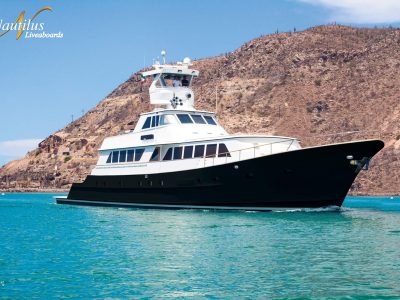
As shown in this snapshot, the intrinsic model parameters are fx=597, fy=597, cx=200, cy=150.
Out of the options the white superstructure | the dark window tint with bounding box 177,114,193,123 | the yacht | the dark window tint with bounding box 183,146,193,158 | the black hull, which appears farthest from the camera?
the dark window tint with bounding box 177,114,193,123

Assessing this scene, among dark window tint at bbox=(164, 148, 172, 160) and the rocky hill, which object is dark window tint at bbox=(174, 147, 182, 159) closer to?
dark window tint at bbox=(164, 148, 172, 160)

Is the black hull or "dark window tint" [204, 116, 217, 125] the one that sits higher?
"dark window tint" [204, 116, 217, 125]

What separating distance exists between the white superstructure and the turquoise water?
501 centimetres

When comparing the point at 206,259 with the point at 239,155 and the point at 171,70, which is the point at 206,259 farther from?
the point at 171,70

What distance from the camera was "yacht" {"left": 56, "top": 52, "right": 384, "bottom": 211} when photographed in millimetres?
32250

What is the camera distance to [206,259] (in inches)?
761

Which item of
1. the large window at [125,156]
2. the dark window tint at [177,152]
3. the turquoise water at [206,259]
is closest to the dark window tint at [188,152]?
the dark window tint at [177,152]

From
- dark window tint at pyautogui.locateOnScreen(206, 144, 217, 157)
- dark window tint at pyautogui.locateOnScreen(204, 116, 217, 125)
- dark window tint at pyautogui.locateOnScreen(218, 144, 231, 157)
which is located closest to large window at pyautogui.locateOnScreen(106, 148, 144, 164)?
dark window tint at pyautogui.locateOnScreen(204, 116, 217, 125)

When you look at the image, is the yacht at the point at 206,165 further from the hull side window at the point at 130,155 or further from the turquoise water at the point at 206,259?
the turquoise water at the point at 206,259

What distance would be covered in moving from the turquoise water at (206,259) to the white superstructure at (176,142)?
5005 mm

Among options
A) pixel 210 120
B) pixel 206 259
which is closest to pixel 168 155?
pixel 210 120

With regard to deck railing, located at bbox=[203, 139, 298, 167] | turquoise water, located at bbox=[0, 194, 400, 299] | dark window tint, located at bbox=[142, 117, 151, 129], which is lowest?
turquoise water, located at bbox=[0, 194, 400, 299]

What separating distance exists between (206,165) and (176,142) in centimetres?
336

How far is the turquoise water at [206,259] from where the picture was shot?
15.0 m
